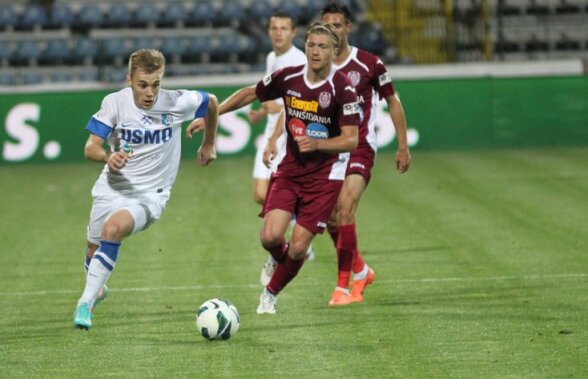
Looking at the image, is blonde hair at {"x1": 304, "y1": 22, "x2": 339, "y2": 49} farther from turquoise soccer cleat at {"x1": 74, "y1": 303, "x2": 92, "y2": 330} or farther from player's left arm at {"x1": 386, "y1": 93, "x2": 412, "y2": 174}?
turquoise soccer cleat at {"x1": 74, "y1": 303, "x2": 92, "y2": 330}

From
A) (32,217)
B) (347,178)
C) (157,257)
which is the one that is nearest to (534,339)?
(347,178)

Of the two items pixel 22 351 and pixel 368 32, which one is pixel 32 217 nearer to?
pixel 22 351

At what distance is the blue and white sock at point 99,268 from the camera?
8.52 metres

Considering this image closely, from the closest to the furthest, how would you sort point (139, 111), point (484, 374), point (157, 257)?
point (484, 374) → point (139, 111) → point (157, 257)

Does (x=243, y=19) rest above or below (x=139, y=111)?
below

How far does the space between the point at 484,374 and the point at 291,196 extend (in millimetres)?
2513

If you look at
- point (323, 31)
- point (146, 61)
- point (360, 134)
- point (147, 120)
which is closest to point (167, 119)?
point (147, 120)

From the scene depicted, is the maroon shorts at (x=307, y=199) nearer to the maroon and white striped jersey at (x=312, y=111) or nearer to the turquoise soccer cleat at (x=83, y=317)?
the maroon and white striped jersey at (x=312, y=111)

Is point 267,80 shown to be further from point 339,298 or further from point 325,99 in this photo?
point 339,298

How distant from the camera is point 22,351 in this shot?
7957mm

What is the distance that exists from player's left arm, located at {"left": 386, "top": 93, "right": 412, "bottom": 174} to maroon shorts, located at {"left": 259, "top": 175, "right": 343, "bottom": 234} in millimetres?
706

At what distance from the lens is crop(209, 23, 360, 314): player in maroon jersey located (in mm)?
8797

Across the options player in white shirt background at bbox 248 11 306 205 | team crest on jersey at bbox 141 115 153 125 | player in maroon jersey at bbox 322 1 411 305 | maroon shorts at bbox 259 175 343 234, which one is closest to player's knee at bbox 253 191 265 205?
player in white shirt background at bbox 248 11 306 205

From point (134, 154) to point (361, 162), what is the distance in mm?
1939
